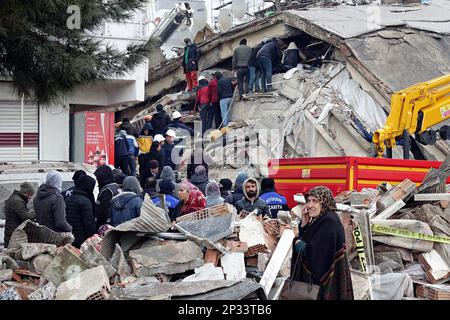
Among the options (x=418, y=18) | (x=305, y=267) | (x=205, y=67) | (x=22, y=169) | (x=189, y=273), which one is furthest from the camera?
(x=205, y=67)

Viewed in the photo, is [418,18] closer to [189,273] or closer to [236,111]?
[236,111]

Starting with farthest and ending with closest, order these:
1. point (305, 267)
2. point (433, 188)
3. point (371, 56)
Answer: point (371, 56) < point (433, 188) < point (305, 267)

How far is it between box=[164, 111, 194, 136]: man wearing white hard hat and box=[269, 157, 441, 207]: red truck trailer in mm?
6545

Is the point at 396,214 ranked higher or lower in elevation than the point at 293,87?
lower

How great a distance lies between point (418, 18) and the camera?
24641 mm

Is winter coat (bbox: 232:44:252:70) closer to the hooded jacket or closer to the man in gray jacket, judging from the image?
the man in gray jacket

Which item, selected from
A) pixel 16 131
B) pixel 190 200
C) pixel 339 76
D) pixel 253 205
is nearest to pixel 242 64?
pixel 339 76

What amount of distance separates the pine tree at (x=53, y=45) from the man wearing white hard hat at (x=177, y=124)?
34.0 feet

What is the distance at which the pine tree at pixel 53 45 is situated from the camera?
10.4 m

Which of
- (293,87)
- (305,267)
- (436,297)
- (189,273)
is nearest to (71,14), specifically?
(189,273)

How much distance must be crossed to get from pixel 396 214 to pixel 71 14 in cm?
465

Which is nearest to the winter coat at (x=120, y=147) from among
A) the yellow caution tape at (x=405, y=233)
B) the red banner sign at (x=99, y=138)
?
the red banner sign at (x=99, y=138)

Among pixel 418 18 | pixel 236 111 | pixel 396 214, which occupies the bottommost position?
pixel 396 214

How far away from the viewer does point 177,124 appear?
886 inches
